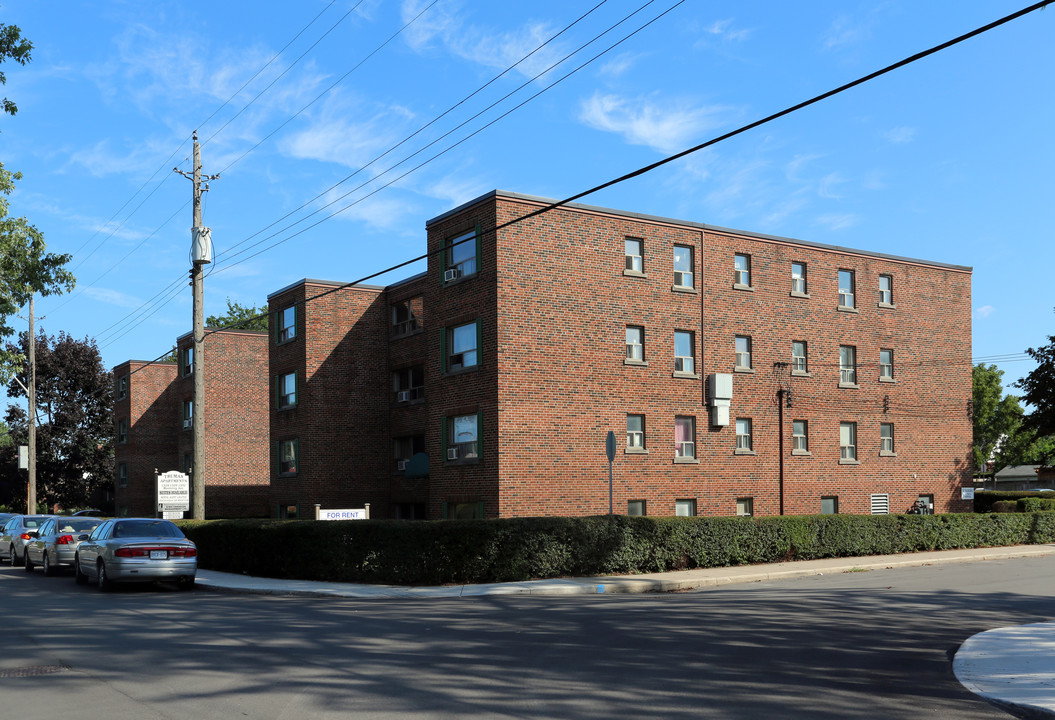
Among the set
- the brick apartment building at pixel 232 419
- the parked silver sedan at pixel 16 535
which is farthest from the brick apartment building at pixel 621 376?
the parked silver sedan at pixel 16 535

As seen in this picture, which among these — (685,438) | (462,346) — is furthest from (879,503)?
(462,346)

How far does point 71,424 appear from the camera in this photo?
211 ft

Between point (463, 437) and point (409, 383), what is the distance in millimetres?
7681

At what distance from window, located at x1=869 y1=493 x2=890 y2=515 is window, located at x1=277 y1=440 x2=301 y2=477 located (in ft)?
71.6

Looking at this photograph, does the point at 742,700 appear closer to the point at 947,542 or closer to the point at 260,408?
the point at 947,542

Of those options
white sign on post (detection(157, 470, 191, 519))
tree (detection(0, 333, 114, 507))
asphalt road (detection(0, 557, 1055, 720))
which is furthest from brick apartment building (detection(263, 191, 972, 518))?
tree (detection(0, 333, 114, 507))

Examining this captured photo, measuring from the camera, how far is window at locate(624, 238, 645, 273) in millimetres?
32188

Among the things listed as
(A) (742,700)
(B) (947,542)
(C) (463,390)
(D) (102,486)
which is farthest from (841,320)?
(D) (102,486)

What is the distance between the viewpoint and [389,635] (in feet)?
41.8

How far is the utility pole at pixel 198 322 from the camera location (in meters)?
27.5

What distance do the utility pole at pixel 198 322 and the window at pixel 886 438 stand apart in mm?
24833

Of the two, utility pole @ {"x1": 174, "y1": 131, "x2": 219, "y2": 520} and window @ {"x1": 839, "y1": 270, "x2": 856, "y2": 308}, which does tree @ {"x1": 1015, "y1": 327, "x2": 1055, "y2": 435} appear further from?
utility pole @ {"x1": 174, "y1": 131, "x2": 219, "y2": 520}

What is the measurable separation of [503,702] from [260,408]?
4123 centimetres

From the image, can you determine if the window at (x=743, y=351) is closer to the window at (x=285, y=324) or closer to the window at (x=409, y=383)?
the window at (x=409, y=383)
